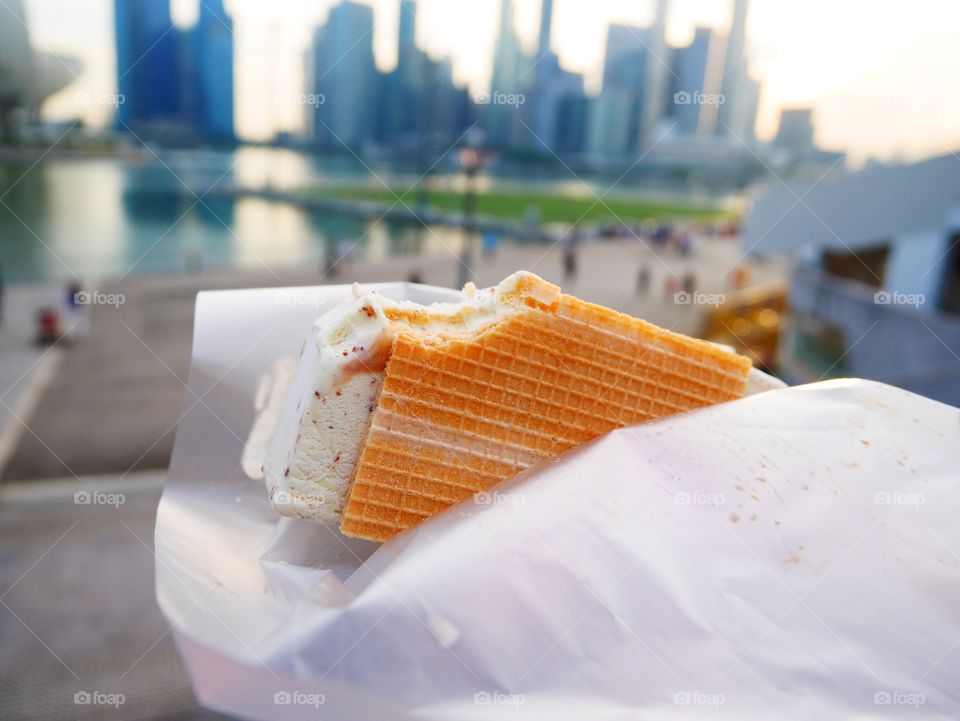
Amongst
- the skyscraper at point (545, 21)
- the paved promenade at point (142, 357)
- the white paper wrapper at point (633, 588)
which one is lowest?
the paved promenade at point (142, 357)

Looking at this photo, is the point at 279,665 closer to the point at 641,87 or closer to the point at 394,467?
the point at 394,467

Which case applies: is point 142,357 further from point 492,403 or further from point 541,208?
point 541,208

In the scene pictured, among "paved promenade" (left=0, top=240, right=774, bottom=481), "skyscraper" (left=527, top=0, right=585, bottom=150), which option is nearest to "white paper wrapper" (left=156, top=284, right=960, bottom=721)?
"paved promenade" (left=0, top=240, right=774, bottom=481)

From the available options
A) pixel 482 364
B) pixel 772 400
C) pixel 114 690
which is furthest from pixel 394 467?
pixel 114 690

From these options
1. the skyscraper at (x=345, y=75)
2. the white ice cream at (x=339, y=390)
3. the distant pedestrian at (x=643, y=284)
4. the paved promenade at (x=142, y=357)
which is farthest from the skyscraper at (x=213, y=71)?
the white ice cream at (x=339, y=390)

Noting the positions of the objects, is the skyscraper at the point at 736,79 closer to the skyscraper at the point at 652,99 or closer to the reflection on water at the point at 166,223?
the skyscraper at the point at 652,99

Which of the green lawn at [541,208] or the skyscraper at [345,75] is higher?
the skyscraper at [345,75]

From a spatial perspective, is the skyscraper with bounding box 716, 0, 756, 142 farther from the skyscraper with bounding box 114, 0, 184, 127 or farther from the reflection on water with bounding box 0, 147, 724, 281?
the skyscraper with bounding box 114, 0, 184, 127
